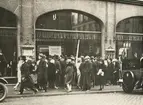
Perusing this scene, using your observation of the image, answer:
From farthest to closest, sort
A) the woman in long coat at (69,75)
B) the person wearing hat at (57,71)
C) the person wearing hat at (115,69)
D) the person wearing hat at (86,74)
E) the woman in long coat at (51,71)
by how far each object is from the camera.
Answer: the person wearing hat at (115,69)
the person wearing hat at (57,71)
the woman in long coat at (51,71)
the person wearing hat at (86,74)
the woman in long coat at (69,75)

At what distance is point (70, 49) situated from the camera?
1727 centimetres

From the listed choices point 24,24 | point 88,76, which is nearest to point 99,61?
point 88,76

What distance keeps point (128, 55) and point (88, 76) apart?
7.76ft

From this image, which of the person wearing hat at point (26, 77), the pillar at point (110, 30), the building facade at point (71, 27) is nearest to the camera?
the person wearing hat at point (26, 77)

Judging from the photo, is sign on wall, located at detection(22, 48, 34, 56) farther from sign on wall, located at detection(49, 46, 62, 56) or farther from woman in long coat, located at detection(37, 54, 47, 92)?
woman in long coat, located at detection(37, 54, 47, 92)

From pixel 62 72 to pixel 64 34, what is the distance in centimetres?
266

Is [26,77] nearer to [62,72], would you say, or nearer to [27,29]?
Answer: [62,72]

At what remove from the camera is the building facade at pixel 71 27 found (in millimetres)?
15867

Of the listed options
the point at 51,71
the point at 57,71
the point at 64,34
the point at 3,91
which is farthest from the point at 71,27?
A: the point at 3,91

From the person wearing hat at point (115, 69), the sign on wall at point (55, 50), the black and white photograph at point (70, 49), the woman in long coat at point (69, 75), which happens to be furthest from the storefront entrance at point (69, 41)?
the woman in long coat at point (69, 75)

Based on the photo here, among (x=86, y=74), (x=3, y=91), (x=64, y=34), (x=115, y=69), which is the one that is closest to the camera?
(x=3, y=91)

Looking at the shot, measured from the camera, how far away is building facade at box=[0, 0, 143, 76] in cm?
1587

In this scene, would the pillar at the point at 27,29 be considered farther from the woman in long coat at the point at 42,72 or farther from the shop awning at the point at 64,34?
the woman in long coat at the point at 42,72

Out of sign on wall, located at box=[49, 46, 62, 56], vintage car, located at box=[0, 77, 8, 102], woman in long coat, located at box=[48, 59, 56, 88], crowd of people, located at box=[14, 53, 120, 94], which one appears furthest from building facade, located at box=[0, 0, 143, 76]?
vintage car, located at box=[0, 77, 8, 102]
